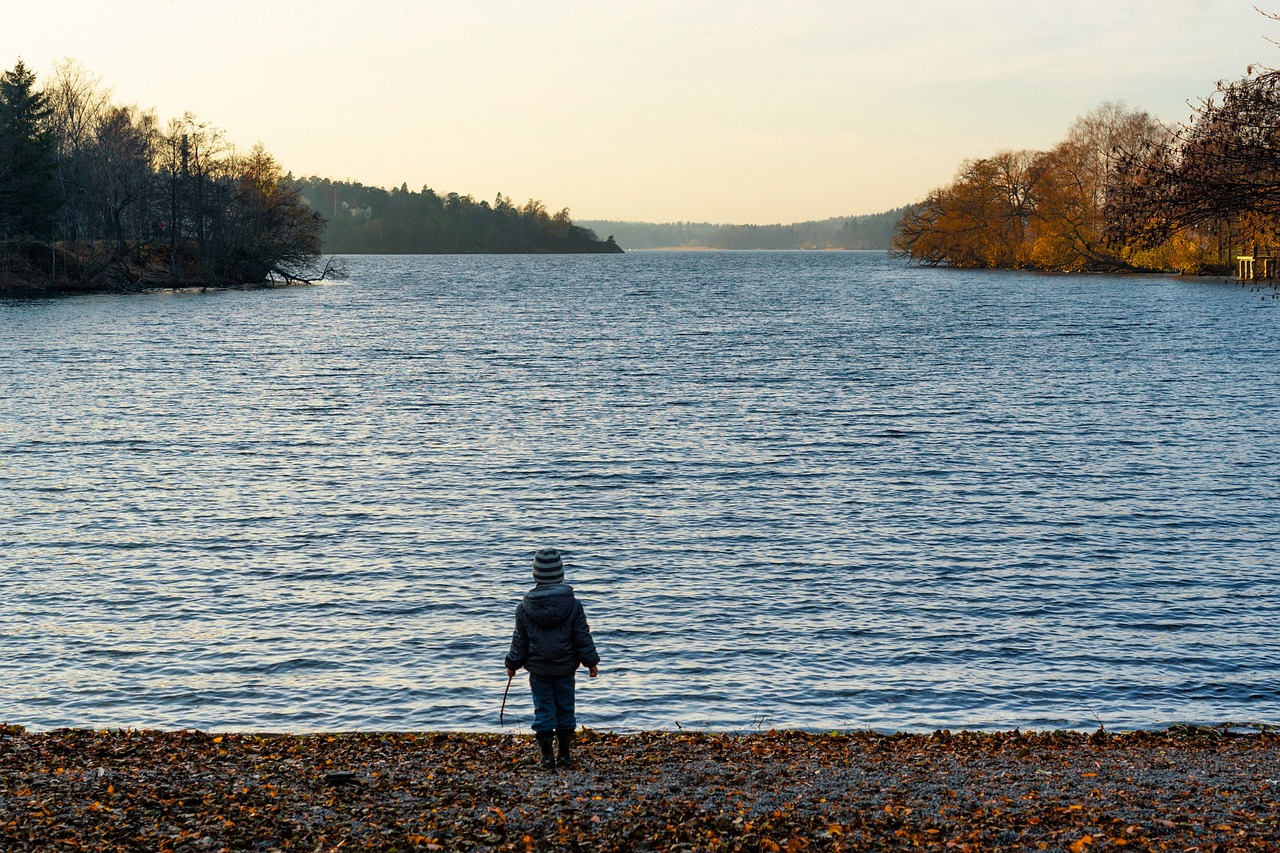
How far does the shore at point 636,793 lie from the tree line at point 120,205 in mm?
98883

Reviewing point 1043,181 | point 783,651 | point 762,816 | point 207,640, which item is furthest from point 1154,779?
point 1043,181

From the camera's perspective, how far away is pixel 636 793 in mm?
11047

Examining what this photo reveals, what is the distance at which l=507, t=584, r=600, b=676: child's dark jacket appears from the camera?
40.1 ft

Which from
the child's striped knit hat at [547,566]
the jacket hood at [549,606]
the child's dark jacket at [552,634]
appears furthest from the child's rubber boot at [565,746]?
the child's striped knit hat at [547,566]

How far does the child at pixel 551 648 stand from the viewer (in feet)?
40.1

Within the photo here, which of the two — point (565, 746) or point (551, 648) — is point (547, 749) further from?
point (551, 648)

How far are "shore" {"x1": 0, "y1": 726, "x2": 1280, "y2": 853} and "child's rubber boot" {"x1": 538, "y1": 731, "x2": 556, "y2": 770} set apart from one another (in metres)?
0.35

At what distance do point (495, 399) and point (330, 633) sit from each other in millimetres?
31104

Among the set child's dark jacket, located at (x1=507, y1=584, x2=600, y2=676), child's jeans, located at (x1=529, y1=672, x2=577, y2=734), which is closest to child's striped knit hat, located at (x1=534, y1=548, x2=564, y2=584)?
child's dark jacket, located at (x1=507, y1=584, x2=600, y2=676)

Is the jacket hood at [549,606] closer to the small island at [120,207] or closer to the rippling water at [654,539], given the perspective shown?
the rippling water at [654,539]

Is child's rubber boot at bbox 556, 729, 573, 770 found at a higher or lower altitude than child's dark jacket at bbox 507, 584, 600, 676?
lower

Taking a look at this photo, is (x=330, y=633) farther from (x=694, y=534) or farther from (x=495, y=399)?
(x=495, y=399)

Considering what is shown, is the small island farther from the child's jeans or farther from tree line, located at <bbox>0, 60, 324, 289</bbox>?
the child's jeans

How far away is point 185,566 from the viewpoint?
23.2m
